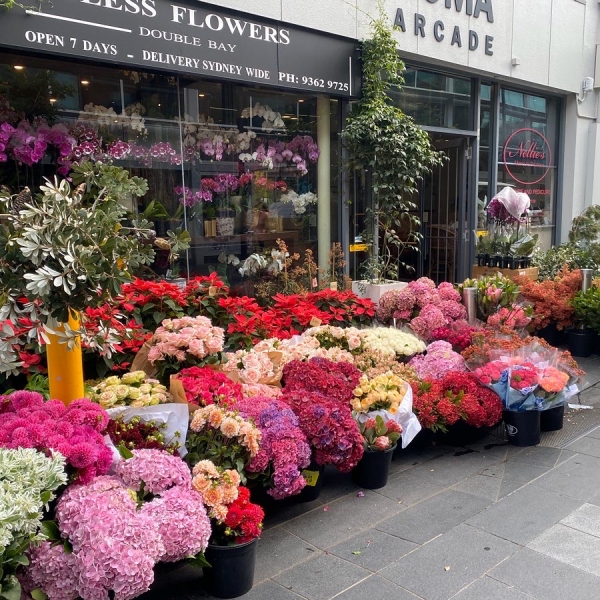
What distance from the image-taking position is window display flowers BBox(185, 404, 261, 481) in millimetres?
3324

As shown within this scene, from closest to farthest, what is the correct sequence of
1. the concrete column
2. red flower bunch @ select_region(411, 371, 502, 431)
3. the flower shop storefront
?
red flower bunch @ select_region(411, 371, 502, 431) < the flower shop storefront < the concrete column

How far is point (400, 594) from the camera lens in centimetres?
304

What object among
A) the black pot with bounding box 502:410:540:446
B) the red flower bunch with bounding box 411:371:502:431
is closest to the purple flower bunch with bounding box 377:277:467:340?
the red flower bunch with bounding box 411:371:502:431

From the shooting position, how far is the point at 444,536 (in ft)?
11.8

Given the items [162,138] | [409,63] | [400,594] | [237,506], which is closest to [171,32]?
[162,138]

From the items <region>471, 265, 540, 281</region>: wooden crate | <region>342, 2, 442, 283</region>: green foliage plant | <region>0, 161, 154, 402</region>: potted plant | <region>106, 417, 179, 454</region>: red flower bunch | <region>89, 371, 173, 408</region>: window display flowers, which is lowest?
<region>106, 417, 179, 454</region>: red flower bunch

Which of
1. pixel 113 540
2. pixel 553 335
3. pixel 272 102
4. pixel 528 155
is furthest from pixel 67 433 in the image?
pixel 528 155

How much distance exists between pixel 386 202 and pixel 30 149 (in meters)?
4.40

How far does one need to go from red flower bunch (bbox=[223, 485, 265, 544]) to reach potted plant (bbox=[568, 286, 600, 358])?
5.61 m

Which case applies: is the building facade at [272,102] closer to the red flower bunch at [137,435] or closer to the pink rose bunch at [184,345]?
the pink rose bunch at [184,345]

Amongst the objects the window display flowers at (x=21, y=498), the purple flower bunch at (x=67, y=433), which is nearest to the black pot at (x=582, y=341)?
the purple flower bunch at (x=67, y=433)

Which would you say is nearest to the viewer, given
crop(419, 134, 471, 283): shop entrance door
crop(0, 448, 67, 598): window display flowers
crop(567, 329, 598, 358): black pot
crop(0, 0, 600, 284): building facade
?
crop(0, 448, 67, 598): window display flowers

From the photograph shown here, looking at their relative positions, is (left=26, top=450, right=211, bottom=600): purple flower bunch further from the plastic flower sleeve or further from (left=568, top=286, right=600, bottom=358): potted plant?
(left=568, top=286, right=600, bottom=358): potted plant

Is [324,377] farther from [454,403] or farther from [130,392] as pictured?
[130,392]
